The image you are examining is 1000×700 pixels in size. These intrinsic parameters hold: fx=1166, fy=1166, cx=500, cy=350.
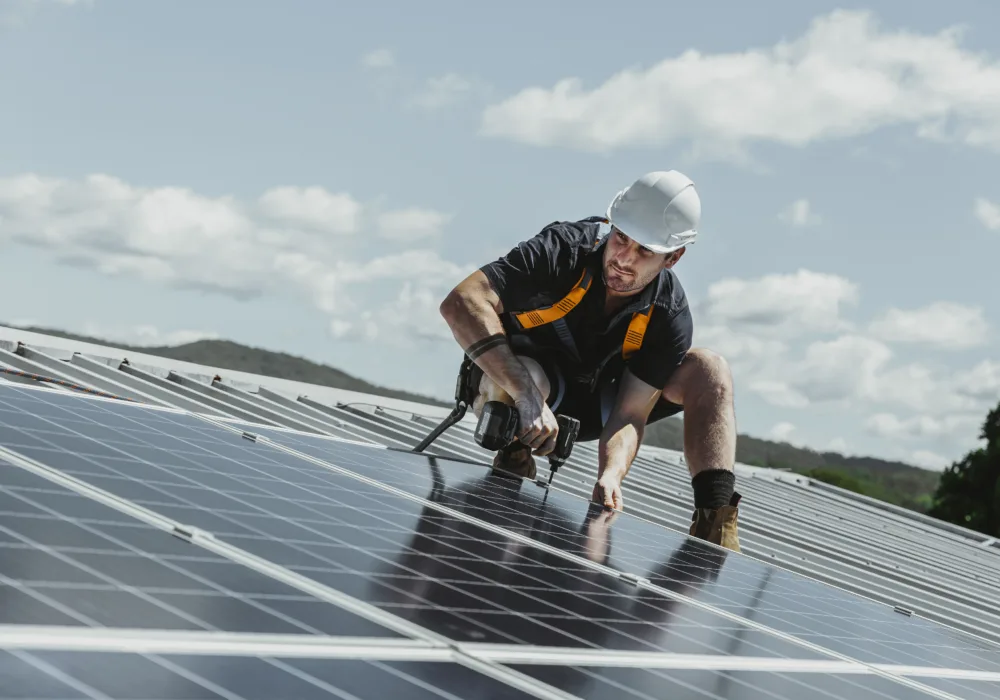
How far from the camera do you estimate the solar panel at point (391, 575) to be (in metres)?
2.35

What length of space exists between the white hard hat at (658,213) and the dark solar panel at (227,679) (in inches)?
208

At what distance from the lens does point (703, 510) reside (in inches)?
315

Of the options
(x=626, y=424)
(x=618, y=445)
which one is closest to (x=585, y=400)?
(x=626, y=424)

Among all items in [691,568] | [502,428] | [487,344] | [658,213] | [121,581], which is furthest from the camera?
[658,213]

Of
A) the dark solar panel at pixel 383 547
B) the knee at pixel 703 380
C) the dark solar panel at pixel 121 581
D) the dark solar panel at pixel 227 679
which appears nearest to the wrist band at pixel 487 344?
the knee at pixel 703 380

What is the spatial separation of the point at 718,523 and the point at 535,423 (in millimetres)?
1882

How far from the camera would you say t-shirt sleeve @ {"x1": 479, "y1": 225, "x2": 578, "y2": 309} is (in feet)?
23.9

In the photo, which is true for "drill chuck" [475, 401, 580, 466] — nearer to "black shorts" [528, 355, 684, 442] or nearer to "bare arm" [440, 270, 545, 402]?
"bare arm" [440, 270, 545, 402]

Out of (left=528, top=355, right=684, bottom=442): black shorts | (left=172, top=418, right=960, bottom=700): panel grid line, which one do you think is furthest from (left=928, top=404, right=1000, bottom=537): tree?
(left=172, top=418, right=960, bottom=700): panel grid line

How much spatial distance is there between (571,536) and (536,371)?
2.75 metres

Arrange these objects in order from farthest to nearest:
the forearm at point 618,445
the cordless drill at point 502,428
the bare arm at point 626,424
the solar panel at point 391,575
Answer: the bare arm at point 626,424
the forearm at point 618,445
the cordless drill at point 502,428
the solar panel at point 391,575

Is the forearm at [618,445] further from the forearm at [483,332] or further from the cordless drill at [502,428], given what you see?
the forearm at [483,332]

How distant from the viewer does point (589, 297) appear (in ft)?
25.0

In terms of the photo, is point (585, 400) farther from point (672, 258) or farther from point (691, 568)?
point (691, 568)
